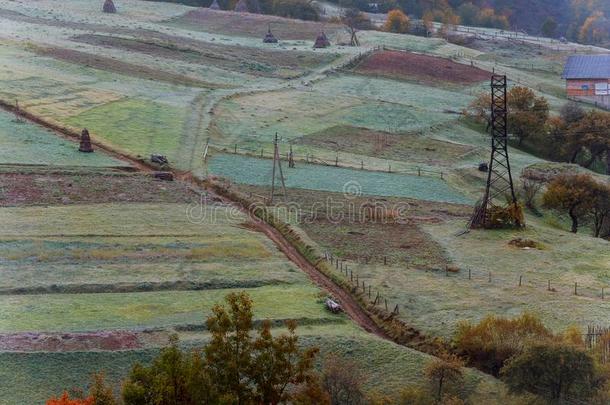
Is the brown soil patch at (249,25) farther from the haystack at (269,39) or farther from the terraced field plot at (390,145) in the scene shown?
the terraced field plot at (390,145)

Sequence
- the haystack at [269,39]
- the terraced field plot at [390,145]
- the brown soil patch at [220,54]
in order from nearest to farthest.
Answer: the terraced field plot at [390,145], the brown soil patch at [220,54], the haystack at [269,39]

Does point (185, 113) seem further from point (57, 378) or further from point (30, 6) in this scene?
point (30, 6)

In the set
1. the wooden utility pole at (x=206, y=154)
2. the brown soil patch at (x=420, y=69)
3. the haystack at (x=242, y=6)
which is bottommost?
the wooden utility pole at (x=206, y=154)

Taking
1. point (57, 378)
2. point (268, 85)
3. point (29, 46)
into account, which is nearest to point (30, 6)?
point (29, 46)

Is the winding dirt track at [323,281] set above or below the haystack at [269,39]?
below

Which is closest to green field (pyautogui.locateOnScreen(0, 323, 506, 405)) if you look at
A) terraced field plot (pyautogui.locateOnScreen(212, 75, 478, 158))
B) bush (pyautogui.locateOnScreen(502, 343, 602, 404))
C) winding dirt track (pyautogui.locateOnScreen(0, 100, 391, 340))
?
bush (pyautogui.locateOnScreen(502, 343, 602, 404))

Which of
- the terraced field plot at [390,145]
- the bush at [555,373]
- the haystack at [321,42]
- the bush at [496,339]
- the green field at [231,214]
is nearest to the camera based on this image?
the bush at [555,373]

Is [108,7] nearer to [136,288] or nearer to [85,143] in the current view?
[85,143]

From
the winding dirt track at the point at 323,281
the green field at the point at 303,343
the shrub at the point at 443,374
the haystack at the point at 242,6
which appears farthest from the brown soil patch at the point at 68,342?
the haystack at the point at 242,6

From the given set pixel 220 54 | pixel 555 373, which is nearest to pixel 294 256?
pixel 555 373
